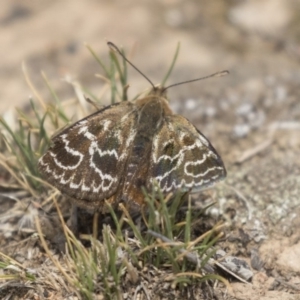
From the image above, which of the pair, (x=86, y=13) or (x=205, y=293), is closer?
(x=205, y=293)

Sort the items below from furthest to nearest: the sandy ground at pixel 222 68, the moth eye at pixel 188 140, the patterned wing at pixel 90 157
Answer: the sandy ground at pixel 222 68 < the moth eye at pixel 188 140 < the patterned wing at pixel 90 157

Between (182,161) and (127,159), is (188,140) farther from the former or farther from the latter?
(127,159)

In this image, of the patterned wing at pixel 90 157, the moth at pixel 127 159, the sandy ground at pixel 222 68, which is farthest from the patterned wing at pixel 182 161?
the sandy ground at pixel 222 68

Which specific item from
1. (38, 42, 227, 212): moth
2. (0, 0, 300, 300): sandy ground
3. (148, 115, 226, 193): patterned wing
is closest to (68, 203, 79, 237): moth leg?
(38, 42, 227, 212): moth

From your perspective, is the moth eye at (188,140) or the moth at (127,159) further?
the moth eye at (188,140)

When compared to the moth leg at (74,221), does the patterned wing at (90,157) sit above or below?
above

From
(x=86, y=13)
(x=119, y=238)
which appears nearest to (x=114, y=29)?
(x=86, y=13)

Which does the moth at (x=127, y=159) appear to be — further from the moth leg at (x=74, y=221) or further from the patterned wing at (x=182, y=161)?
the moth leg at (x=74, y=221)

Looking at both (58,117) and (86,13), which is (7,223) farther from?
(86,13)
